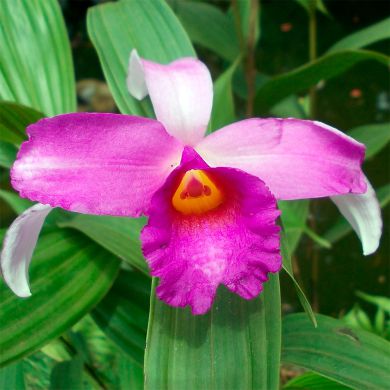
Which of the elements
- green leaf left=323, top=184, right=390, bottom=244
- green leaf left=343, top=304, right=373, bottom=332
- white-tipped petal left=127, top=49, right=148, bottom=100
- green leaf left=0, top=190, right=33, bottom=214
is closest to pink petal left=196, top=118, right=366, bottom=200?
white-tipped petal left=127, top=49, right=148, bottom=100

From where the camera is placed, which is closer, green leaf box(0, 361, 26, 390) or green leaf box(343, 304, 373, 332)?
green leaf box(0, 361, 26, 390)

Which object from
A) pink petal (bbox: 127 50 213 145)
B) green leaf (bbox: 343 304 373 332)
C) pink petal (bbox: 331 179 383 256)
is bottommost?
green leaf (bbox: 343 304 373 332)

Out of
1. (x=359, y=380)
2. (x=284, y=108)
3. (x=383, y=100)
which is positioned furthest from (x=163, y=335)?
(x=383, y=100)

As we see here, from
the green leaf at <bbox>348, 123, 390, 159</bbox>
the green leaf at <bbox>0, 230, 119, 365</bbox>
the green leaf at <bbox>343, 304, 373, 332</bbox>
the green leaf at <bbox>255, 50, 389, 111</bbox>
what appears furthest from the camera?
the green leaf at <bbox>343, 304, 373, 332</bbox>

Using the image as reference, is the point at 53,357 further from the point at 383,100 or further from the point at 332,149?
the point at 383,100

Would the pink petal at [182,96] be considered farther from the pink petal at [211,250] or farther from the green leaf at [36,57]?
the green leaf at [36,57]

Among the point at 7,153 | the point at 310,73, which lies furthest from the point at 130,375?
the point at 310,73

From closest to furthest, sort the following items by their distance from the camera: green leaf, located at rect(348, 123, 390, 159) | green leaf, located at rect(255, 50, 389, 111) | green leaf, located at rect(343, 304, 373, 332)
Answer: green leaf, located at rect(255, 50, 389, 111), green leaf, located at rect(348, 123, 390, 159), green leaf, located at rect(343, 304, 373, 332)

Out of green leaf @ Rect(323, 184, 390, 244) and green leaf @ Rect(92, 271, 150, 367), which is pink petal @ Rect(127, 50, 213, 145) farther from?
green leaf @ Rect(323, 184, 390, 244)
